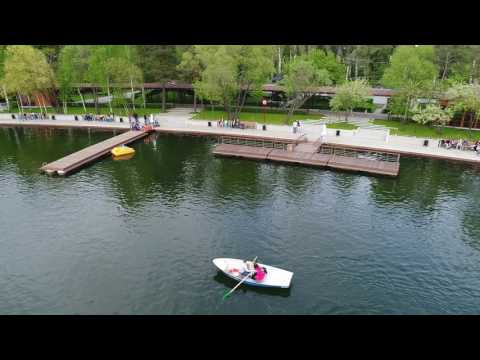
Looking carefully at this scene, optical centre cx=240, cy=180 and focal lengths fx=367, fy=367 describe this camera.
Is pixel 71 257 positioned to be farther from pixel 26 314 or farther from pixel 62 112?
pixel 62 112

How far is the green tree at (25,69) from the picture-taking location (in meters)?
69.1

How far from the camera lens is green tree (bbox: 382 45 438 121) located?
61719mm

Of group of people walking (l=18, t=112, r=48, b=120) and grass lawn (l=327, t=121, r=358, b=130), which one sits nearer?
grass lawn (l=327, t=121, r=358, b=130)

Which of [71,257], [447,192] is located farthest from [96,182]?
[447,192]

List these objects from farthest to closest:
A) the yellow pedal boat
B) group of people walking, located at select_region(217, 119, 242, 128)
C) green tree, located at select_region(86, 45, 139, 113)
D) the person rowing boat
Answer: green tree, located at select_region(86, 45, 139, 113), group of people walking, located at select_region(217, 119, 242, 128), the yellow pedal boat, the person rowing boat

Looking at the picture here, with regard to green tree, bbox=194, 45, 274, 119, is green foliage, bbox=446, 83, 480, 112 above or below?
below

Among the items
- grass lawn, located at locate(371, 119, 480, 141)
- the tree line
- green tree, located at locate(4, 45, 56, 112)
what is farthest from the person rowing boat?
green tree, located at locate(4, 45, 56, 112)

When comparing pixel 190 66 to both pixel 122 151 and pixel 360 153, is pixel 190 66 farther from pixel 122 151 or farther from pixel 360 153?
pixel 360 153

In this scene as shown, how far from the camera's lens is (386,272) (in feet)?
90.9

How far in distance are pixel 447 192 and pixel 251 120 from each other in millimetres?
39170

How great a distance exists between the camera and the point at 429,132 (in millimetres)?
60781

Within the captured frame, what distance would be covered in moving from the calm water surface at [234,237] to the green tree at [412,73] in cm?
1791

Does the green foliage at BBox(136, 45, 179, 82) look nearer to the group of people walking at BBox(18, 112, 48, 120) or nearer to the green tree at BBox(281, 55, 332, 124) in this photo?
the group of people walking at BBox(18, 112, 48, 120)

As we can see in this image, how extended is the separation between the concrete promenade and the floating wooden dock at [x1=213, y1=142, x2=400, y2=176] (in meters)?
3.27
